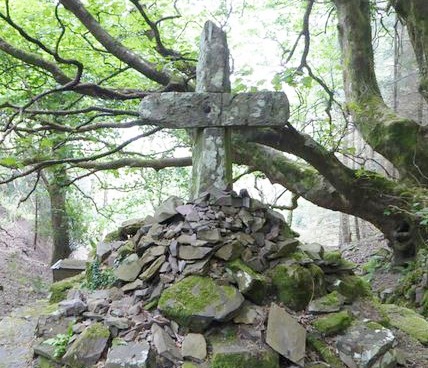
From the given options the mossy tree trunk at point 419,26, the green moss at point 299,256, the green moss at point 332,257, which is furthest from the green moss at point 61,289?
the mossy tree trunk at point 419,26

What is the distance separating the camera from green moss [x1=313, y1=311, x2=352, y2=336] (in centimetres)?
313

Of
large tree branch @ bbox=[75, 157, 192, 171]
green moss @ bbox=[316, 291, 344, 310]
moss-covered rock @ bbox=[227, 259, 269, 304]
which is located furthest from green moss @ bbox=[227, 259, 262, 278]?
large tree branch @ bbox=[75, 157, 192, 171]

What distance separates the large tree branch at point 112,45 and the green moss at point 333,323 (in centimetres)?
356

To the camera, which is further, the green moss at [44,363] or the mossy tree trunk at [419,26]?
the mossy tree trunk at [419,26]

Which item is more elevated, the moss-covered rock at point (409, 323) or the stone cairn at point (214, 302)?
the stone cairn at point (214, 302)

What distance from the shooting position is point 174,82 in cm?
529

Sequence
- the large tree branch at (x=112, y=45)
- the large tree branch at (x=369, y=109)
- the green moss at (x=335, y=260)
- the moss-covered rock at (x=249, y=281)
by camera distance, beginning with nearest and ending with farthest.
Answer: the moss-covered rock at (x=249, y=281) → the green moss at (x=335, y=260) → the large tree branch at (x=112, y=45) → the large tree branch at (x=369, y=109)

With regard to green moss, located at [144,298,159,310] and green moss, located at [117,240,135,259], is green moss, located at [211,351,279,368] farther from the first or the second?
green moss, located at [117,240,135,259]

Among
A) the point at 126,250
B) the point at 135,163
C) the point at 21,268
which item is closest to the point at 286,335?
the point at 126,250

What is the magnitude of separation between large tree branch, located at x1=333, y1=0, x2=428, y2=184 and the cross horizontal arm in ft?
9.35

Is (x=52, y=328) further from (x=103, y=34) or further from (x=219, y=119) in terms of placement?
(x=103, y=34)

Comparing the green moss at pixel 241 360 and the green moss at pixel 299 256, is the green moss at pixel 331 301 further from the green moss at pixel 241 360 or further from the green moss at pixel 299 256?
the green moss at pixel 241 360

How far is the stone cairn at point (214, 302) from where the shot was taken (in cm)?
274

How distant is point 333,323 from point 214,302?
0.96 metres
